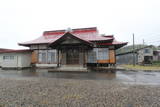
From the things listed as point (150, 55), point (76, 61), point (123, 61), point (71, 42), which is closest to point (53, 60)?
point (76, 61)

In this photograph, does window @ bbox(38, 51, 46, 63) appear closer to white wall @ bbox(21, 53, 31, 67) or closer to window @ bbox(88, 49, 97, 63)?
white wall @ bbox(21, 53, 31, 67)

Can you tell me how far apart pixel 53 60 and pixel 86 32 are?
6.79 m

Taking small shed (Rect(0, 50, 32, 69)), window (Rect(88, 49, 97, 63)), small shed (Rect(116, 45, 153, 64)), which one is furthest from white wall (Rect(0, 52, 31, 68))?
small shed (Rect(116, 45, 153, 64))

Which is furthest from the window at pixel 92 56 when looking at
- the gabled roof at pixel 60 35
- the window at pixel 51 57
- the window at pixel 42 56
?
the window at pixel 42 56

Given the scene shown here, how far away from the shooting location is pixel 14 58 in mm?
14250

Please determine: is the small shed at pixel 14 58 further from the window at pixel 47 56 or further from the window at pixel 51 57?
the window at pixel 51 57

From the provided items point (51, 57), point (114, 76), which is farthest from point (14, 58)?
point (114, 76)

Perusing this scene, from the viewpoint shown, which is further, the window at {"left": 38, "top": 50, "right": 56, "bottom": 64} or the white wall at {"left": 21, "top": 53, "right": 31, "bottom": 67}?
the window at {"left": 38, "top": 50, "right": 56, "bottom": 64}

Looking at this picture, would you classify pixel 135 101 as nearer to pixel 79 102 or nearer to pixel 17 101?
pixel 79 102

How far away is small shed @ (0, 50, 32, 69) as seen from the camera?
1408cm

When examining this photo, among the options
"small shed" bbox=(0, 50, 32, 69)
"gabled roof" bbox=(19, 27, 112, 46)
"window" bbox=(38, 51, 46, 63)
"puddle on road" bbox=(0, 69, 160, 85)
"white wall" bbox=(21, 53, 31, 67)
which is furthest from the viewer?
"gabled roof" bbox=(19, 27, 112, 46)

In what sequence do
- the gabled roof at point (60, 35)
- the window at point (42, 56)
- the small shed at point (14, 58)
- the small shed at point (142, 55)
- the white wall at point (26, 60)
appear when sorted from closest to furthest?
the small shed at point (14, 58), the white wall at point (26, 60), the window at point (42, 56), the gabled roof at point (60, 35), the small shed at point (142, 55)

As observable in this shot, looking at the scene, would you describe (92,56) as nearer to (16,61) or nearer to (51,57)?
(51,57)

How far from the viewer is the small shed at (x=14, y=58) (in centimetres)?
1408
